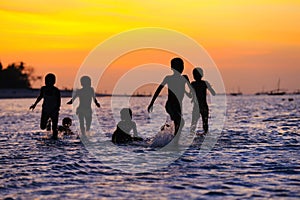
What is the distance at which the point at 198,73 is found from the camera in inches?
661

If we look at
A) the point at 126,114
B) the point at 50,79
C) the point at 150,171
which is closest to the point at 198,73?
the point at 126,114

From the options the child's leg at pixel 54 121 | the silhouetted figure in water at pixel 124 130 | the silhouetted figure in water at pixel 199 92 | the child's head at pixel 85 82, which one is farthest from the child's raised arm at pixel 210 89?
the child's leg at pixel 54 121

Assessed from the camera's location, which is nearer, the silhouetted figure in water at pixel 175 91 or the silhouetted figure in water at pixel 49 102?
the silhouetted figure in water at pixel 175 91

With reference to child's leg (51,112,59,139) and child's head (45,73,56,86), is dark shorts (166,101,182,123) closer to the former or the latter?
child's leg (51,112,59,139)

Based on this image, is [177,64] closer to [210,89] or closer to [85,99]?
[210,89]

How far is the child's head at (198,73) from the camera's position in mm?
16625

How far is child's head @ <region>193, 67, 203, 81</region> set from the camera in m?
16.6

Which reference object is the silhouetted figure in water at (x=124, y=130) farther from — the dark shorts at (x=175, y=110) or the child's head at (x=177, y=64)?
the child's head at (x=177, y=64)

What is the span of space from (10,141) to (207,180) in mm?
8600

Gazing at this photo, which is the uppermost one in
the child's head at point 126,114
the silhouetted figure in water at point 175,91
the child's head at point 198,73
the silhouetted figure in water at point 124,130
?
the child's head at point 198,73

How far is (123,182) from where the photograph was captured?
8016mm

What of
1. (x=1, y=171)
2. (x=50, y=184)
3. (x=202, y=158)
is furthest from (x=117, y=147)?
(x=50, y=184)

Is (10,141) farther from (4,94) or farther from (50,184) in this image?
(4,94)

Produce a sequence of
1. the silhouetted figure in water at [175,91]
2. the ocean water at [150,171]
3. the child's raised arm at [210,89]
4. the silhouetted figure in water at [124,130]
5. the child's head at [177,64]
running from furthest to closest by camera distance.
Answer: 1. the child's raised arm at [210,89]
2. the silhouetted figure in water at [124,130]
3. the silhouetted figure in water at [175,91]
4. the child's head at [177,64]
5. the ocean water at [150,171]
